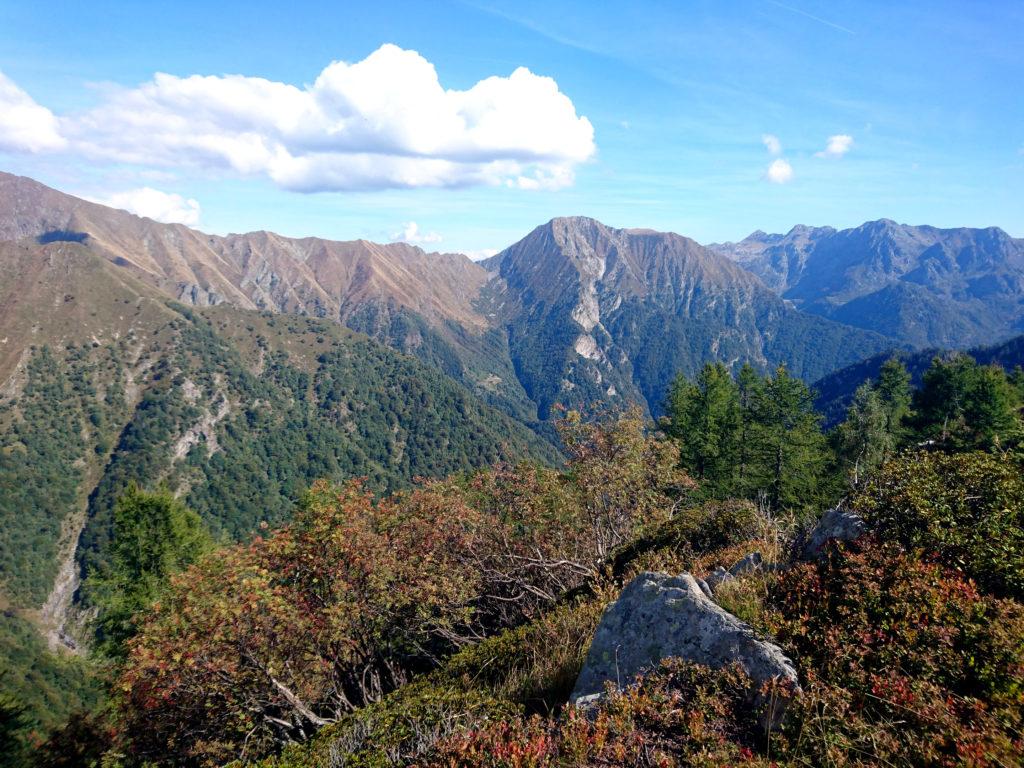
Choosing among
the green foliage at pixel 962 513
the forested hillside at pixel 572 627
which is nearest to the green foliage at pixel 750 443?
the forested hillside at pixel 572 627

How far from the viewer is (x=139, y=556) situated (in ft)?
110

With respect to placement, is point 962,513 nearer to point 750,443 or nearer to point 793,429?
point 750,443

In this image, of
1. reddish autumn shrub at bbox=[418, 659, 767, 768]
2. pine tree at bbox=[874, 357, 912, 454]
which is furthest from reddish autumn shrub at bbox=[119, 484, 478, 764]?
pine tree at bbox=[874, 357, 912, 454]

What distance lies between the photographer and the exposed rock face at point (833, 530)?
8266 mm

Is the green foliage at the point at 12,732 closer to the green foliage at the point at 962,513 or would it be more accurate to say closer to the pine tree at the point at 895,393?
the green foliage at the point at 962,513

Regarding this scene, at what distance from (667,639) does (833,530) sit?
13.2ft

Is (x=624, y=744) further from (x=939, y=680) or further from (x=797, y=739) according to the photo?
(x=939, y=680)

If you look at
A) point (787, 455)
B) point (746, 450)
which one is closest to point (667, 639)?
point (746, 450)

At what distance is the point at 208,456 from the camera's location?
19475 centimetres

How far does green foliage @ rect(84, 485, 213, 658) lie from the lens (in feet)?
104

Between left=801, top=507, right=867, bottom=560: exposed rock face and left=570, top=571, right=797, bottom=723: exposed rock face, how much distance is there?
2.82 metres

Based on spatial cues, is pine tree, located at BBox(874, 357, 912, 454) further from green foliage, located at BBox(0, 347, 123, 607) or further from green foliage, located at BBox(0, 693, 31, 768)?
green foliage, located at BBox(0, 347, 123, 607)

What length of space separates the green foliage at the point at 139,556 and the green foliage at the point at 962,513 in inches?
1454

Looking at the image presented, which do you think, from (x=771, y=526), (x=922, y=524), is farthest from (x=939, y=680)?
(x=771, y=526)
